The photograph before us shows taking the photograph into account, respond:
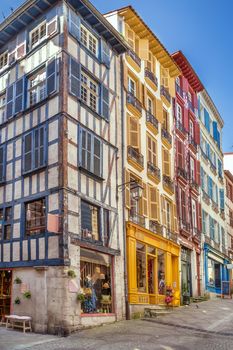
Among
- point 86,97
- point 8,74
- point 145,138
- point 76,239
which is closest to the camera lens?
point 76,239

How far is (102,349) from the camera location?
11.9 m

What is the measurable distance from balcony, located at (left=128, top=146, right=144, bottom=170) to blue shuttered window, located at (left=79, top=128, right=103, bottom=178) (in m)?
2.39

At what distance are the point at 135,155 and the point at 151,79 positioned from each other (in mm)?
5026

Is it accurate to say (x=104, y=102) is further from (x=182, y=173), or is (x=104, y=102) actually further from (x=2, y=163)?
(x=182, y=173)

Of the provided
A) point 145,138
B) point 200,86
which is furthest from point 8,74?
point 200,86

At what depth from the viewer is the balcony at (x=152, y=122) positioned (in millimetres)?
22519

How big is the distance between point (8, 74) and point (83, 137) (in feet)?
15.9

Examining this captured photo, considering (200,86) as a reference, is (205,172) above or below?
below

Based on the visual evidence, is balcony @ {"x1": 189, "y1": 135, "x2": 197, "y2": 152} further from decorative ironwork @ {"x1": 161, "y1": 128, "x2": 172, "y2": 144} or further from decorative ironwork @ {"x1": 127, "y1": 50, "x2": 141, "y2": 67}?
decorative ironwork @ {"x1": 127, "y1": 50, "x2": 141, "y2": 67}

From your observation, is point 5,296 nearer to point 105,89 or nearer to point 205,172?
point 105,89

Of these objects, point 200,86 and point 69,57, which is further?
point 200,86

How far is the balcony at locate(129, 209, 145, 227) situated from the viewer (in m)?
19.5

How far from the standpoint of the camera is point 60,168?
50.6 ft

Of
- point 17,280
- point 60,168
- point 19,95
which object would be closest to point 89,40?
point 19,95
